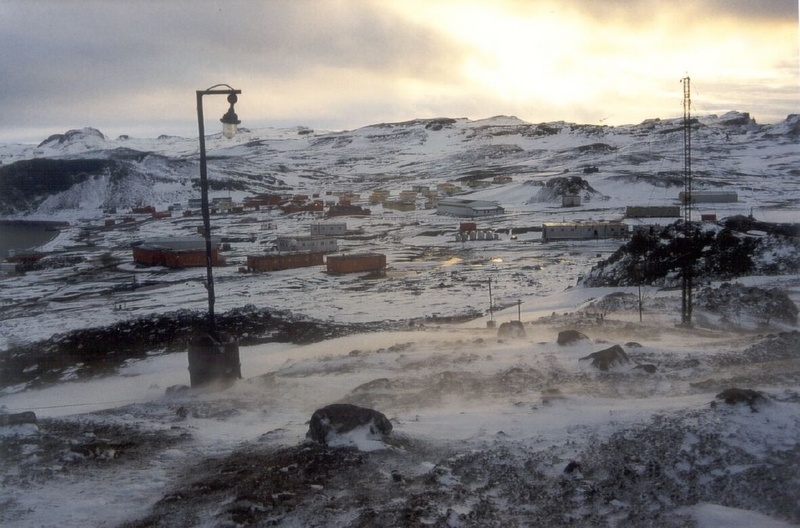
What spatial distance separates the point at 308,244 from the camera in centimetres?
4325

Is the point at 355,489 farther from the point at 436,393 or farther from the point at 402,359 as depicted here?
the point at 402,359

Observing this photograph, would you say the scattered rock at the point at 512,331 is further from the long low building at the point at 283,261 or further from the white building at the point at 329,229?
the white building at the point at 329,229

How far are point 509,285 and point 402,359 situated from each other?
59.8ft

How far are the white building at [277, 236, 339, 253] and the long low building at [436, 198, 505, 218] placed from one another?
2240 centimetres

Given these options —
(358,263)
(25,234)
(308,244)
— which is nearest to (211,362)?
(358,263)

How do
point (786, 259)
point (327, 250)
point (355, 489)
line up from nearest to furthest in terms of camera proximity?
point (355, 489)
point (786, 259)
point (327, 250)

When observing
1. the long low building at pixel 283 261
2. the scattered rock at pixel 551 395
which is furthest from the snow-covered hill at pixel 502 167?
the scattered rock at pixel 551 395

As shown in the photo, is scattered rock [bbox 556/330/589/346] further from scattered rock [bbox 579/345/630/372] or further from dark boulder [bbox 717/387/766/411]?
dark boulder [bbox 717/387/766/411]

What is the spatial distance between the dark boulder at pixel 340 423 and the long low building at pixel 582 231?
40396mm

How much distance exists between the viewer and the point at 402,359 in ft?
33.9

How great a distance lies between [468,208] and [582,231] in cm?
1987

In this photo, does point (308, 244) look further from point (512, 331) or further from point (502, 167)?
point (502, 167)

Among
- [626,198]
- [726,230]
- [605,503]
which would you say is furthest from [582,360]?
[626,198]

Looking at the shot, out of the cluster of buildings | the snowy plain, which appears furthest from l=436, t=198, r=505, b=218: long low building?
the snowy plain
